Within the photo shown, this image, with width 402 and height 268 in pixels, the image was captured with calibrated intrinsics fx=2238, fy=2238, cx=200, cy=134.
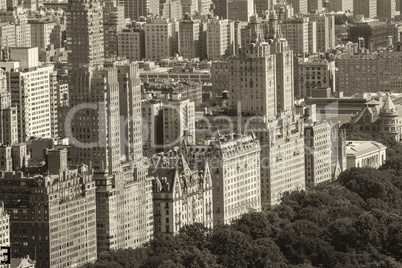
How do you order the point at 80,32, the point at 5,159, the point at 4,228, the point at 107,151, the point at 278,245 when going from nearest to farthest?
the point at 4,228 < the point at 278,245 < the point at 5,159 < the point at 107,151 < the point at 80,32

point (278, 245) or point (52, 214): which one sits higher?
point (52, 214)

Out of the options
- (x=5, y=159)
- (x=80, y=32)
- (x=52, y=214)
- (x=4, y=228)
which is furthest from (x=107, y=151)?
(x=4, y=228)

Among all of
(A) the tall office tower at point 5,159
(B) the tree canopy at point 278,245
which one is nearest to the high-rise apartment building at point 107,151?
(B) the tree canopy at point 278,245

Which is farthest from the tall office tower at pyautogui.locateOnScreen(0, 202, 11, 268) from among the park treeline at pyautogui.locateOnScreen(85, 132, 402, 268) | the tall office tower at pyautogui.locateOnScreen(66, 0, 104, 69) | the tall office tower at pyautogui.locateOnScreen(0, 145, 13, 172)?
the tall office tower at pyautogui.locateOnScreen(66, 0, 104, 69)

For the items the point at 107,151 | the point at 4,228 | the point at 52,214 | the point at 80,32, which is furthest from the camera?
the point at 80,32

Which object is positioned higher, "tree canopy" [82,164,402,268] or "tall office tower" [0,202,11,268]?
"tall office tower" [0,202,11,268]

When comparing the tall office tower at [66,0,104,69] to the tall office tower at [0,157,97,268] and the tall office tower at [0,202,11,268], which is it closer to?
the tall office tower at [0,157,97,268]

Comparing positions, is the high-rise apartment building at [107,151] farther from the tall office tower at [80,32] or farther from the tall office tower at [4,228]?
the tall office tower at [4,228]

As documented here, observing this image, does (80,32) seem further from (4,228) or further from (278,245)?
(278,245)

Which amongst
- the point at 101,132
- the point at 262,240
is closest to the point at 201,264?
the point at 262,240
